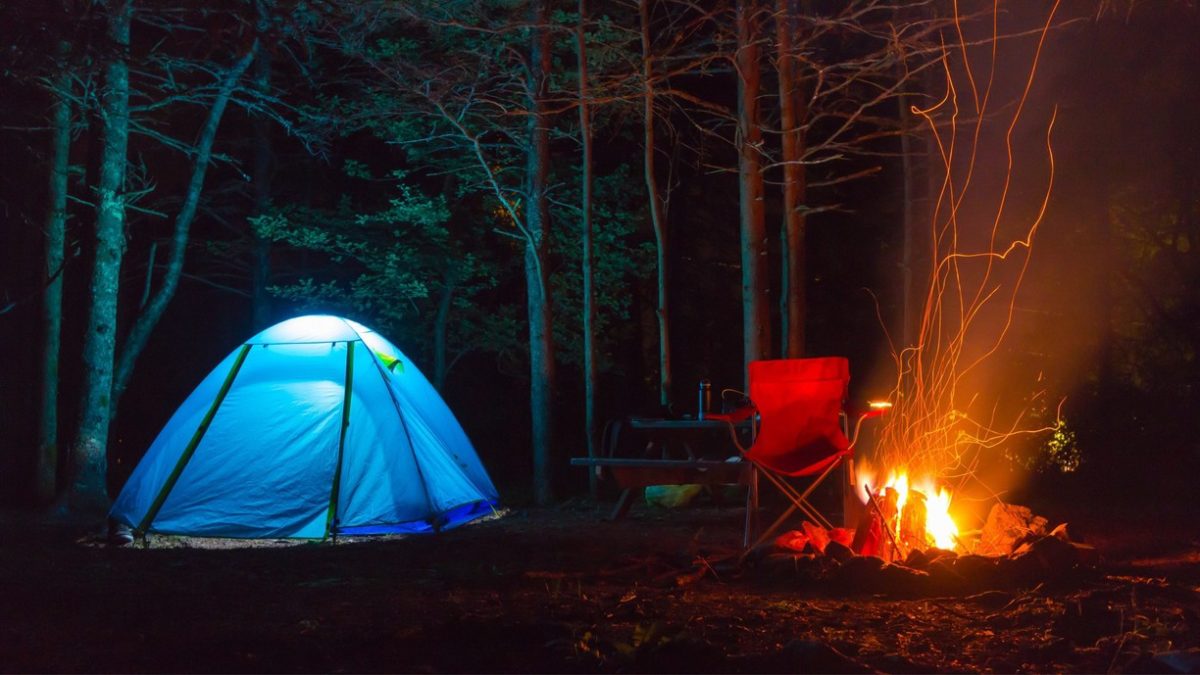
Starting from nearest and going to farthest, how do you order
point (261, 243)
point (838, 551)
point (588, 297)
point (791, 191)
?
1. point (838, 551)
2. point (791, 191)
3. point (588, 297)
4. point (261, 243)

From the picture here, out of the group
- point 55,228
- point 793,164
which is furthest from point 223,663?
point 55,228

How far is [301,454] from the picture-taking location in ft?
26.8

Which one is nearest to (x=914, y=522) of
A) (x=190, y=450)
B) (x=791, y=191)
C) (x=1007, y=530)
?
(x=1007, y=530)

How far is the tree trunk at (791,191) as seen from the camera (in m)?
9.99

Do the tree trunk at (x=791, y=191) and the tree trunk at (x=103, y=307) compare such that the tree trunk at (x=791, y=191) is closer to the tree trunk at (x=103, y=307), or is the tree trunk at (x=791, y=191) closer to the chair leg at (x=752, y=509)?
the chair leg at (x=752, y=509)

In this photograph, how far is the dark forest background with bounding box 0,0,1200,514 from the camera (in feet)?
37.0

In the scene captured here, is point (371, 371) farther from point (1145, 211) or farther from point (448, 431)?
point (1145, 211)

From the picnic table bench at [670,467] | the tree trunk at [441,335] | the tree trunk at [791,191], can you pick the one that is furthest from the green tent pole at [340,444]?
the tree trunk at [441,335]

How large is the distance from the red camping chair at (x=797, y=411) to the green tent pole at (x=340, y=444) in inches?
128

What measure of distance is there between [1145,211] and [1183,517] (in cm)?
663

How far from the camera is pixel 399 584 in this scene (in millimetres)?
5863

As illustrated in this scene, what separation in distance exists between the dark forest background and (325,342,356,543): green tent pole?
3.06 m

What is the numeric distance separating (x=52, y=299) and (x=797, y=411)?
27.1 ft

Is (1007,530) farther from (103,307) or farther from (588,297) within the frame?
(103,307)
